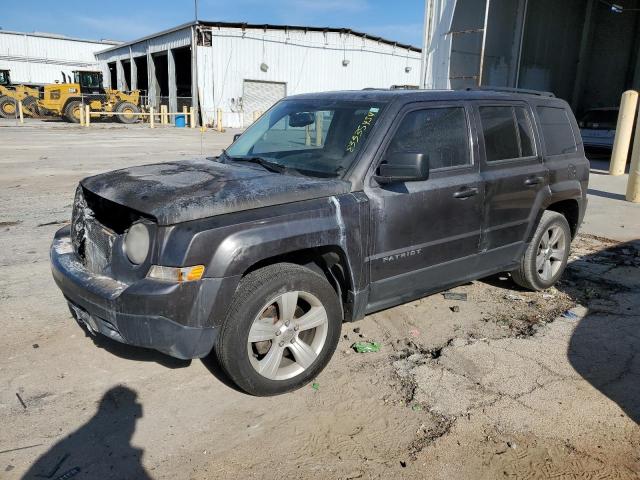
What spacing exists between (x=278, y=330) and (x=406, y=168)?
1.29 m

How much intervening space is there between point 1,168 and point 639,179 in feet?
44.3

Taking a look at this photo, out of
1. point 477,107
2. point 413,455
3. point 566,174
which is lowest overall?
point 413,455

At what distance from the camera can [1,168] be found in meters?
12.1

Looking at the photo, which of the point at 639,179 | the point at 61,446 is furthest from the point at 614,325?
the point at 639,179

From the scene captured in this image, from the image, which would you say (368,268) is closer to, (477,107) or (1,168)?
(477,107)

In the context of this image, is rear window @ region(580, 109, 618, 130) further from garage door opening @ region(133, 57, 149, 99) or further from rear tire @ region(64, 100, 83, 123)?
garage door opening @ region(133, 57, 149, 99)

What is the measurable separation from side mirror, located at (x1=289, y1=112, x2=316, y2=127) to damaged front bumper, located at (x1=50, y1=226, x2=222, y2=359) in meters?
1.83

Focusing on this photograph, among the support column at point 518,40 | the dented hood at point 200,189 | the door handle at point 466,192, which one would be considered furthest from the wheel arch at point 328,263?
the support column at point 518,40

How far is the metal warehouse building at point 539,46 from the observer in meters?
15.7

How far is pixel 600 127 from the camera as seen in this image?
640 inches

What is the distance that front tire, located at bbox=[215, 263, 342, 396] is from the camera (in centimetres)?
295

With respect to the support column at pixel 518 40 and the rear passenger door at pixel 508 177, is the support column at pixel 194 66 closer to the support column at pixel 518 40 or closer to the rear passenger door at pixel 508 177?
the support column at pixel 518 40

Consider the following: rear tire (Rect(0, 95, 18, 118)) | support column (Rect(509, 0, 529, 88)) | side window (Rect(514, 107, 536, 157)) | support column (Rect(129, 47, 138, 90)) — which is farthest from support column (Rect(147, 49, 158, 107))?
side window (Rect(514, 107, 536, 157))

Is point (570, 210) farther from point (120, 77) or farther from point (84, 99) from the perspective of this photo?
point (120, 77)
